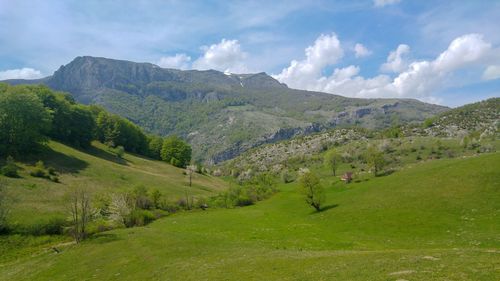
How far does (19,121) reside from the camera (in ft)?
308

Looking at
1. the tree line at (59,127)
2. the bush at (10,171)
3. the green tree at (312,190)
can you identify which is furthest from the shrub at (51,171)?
the green tree at (312,190)

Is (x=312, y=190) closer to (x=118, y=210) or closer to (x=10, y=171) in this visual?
(x=118, y=210)

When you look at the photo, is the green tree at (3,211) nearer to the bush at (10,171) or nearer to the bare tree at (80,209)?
the bare tree at (80,209)

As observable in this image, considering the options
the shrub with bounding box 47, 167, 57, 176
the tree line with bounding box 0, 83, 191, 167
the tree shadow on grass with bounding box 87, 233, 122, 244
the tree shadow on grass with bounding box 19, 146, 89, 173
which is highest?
the tree line with bounding box 0, 83, 191, 167

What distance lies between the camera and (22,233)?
56.7m

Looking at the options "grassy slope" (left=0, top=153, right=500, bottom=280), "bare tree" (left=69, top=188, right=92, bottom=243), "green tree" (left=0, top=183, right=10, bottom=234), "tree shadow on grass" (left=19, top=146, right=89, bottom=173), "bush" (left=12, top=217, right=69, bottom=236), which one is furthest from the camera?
"tree shadow on grass" (left=19, top=146, right=89, bottom=173)

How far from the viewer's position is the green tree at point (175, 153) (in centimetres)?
16788

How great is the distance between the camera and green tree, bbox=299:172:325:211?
82438mm

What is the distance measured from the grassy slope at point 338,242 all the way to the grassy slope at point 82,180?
20.1 meters

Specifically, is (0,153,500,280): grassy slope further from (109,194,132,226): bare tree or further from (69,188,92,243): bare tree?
(109,194,132,226): bare tree

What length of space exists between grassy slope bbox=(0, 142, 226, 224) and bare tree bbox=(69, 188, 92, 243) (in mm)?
4704

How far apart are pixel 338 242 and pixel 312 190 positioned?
122 feet

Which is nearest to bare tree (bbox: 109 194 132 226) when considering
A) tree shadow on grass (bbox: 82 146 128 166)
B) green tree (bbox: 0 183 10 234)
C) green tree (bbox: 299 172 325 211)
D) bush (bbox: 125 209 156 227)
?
bush (bbox: 125 209 156 227)

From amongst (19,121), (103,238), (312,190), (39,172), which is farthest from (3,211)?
(312,190)
